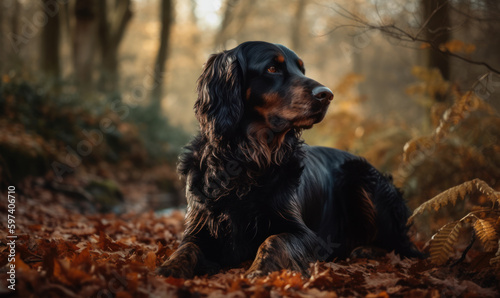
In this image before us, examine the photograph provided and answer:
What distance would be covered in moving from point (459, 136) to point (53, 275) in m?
5.71

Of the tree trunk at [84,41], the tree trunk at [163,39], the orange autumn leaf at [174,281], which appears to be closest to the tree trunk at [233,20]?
the tree trunk at [163,39]

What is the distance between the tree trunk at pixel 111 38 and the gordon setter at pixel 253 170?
11063 millimetres

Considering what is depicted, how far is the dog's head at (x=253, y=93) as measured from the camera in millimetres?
3184

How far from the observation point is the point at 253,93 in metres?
3.35

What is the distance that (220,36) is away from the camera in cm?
2633

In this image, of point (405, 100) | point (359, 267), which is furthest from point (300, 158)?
point (405, 100)

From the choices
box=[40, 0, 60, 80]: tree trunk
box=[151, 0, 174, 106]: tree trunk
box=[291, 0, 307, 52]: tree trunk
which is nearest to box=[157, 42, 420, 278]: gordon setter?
box=[40, 0, 60, 80]: tree trunk

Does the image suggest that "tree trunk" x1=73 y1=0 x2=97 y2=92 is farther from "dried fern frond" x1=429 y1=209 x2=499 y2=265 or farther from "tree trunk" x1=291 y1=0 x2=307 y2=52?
"tree trunk" x1=291 y1=0 x2=307 y2=52

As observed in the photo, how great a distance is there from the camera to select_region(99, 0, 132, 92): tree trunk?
13531mm

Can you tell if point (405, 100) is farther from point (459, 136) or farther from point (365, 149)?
point (459, 136)

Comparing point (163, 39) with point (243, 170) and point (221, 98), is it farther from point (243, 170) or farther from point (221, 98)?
point (243, 170)

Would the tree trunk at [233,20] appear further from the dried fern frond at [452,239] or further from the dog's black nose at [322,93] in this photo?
the dried fern frond at [452,239]

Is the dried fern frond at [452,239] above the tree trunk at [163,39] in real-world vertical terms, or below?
below

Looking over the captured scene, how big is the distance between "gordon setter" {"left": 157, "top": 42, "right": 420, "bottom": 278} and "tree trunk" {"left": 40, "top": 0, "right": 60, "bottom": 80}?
8789 millimetres
